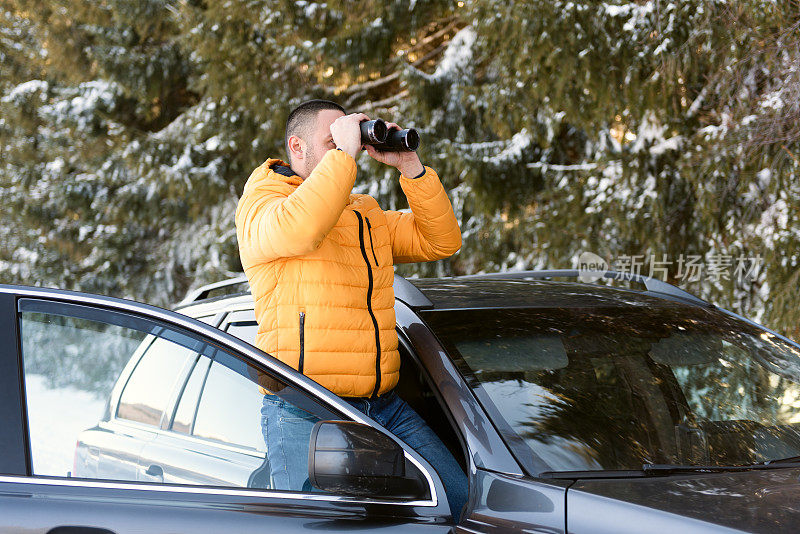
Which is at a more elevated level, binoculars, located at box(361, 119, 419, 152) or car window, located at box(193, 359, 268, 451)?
binoculars, located at box(361, 119, 419, 152)

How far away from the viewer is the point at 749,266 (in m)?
7.00

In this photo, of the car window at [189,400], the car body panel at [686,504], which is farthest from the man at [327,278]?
the car body panel at [686,504]

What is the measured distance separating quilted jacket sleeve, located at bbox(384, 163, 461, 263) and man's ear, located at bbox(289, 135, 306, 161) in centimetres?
38

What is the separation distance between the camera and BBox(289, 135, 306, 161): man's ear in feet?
8.41

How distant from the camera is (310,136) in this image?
8.36ft

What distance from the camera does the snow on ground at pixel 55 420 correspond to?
1.94 metres

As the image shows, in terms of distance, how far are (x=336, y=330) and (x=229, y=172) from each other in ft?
34.1

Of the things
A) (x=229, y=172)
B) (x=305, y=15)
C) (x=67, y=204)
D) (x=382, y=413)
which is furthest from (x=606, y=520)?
(x=67, y=204)

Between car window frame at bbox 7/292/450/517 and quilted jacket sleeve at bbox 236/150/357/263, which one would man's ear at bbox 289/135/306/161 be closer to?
quilted jacket sleeve at bbox 236/150/357/263

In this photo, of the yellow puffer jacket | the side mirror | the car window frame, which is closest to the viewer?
the side mirror

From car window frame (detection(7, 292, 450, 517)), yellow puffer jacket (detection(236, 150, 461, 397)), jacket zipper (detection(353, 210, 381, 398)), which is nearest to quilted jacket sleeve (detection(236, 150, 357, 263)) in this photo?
yellow puffer jacket (detection(236, 150, 461, 397))

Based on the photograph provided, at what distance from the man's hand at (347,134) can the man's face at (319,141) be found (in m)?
0.09

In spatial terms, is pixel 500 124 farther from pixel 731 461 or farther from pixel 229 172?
pixel 731 461

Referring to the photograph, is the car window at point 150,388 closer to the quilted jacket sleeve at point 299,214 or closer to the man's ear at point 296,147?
the quilted jacket sleeve at point 299,214
